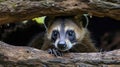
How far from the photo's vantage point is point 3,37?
18.2 feet

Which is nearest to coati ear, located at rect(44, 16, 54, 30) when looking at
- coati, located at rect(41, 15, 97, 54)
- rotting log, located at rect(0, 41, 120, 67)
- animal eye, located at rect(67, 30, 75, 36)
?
coati, located at rect(41, 15, 97, 54)

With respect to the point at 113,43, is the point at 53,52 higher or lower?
higher

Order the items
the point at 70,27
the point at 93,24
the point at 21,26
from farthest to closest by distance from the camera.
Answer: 1. the point at 93,24
2. the point at 21,26
3. the point at 70,27

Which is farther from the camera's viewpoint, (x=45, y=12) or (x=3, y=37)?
(x=3, y=37)

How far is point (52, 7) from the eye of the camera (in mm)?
4000

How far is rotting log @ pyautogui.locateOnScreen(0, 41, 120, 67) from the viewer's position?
3.98 metres

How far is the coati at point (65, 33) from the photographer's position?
437cm

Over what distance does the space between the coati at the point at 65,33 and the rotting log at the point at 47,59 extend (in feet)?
0.86

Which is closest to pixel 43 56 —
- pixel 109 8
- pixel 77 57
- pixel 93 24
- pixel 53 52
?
pixel 53 52

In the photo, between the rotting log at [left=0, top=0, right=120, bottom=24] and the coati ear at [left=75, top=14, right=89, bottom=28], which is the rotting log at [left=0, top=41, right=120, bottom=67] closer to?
the rotting log at [left=0, top=0, right=120, bottom=24]

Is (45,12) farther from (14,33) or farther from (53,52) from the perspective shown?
(14,33)

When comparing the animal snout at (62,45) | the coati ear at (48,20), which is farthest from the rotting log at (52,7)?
the coati ear at (48,20)

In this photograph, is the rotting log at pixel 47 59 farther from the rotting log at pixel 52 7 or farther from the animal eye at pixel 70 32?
the animal eye at pixel 70 32

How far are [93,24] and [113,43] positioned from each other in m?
0.65
